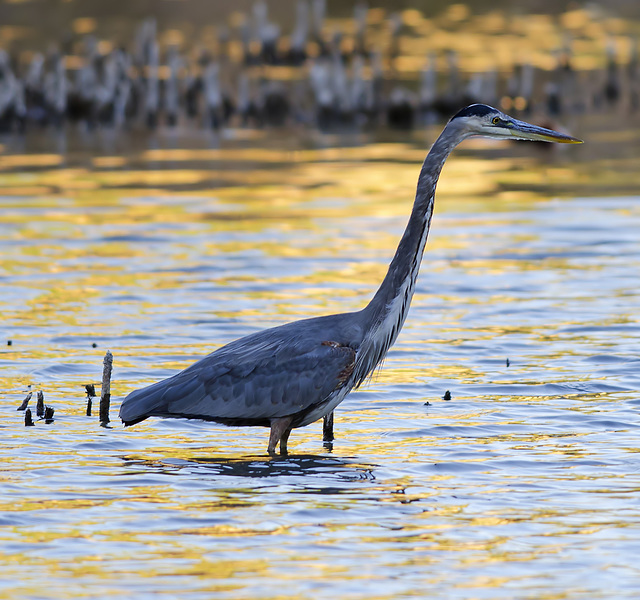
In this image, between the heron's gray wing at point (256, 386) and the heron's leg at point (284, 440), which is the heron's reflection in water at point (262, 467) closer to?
the heron's leg at point (284, 440)

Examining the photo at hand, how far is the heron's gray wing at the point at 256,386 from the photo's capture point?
10.2 meters

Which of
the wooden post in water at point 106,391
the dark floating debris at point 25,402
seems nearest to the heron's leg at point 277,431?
the wooden post in water at point 106,391

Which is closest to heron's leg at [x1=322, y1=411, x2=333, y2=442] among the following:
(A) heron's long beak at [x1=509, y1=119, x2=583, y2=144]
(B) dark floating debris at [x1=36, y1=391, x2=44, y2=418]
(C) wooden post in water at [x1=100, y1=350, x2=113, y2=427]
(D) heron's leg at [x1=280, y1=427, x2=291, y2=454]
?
(D) heron's leg at [x1=280, y1=427, x2=291, y2=454]

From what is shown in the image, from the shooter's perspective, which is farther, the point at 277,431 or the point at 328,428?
the point at 328,428

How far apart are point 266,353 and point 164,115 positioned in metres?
23.8

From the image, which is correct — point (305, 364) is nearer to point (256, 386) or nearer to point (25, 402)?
point (256, 386)

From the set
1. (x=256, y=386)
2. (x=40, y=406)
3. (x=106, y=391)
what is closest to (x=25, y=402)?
(x=40, y=406)

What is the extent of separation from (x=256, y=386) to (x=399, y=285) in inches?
55.1

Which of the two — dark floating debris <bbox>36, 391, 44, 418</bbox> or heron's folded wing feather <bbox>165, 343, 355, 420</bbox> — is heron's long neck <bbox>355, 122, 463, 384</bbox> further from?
dark floating debris <bbox>36, 391, 44, 418</bbox>

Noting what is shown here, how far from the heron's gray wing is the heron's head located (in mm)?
2077

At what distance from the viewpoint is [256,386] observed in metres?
10.3

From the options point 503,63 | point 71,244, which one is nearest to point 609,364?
point 71,244

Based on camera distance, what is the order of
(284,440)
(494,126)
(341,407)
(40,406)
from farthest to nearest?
1. (341,407)
2. (40,406)
3. (494,126)
4. (284,440)

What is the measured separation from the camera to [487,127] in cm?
1072
